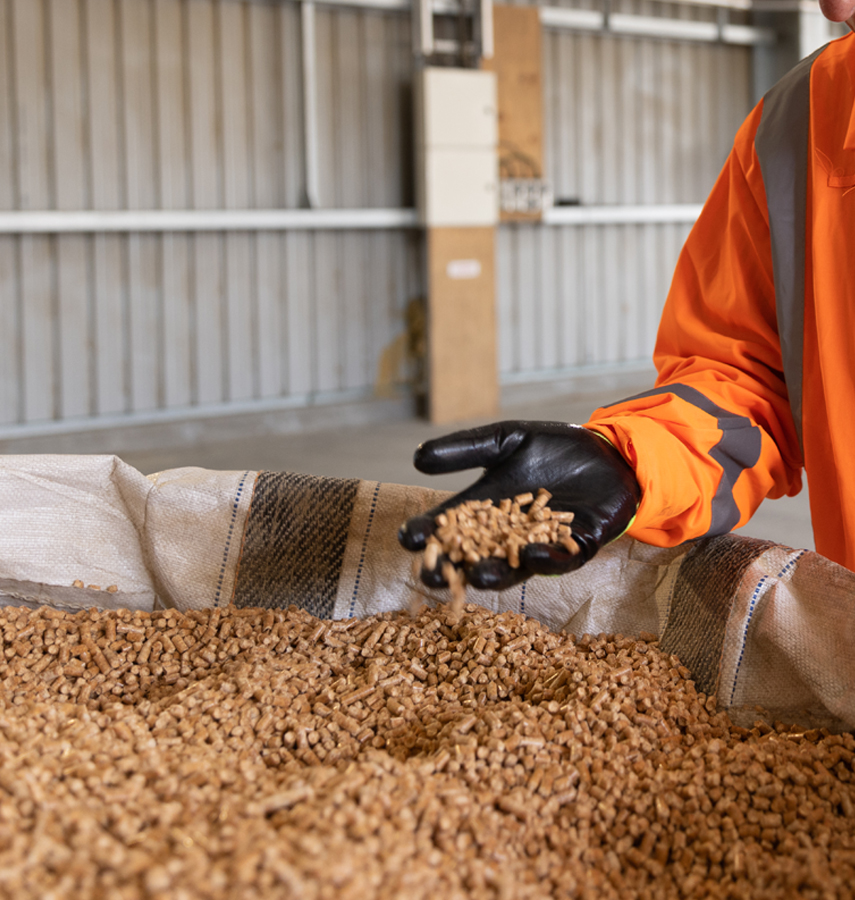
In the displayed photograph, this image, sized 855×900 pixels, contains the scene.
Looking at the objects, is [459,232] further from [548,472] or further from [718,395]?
[548,472]

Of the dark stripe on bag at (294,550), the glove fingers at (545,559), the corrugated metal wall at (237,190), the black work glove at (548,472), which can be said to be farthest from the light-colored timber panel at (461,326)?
the glove fingers at (545,559)

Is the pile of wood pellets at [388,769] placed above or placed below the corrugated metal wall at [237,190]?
below

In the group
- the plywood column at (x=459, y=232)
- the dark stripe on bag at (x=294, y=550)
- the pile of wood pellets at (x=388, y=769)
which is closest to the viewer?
the pile of wood pellets at (x=388, y=769)

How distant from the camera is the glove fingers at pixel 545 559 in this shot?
106cm

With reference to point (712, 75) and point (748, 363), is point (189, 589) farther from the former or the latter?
point (712, 75)

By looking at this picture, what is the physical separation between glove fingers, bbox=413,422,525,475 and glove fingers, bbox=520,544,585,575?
0.12 metres

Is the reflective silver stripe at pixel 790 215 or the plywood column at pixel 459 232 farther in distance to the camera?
the plywood column at pixel 459 232

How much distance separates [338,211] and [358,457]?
1.54 m

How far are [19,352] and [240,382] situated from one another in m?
1.19

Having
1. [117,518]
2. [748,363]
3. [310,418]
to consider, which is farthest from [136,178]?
[748,363]

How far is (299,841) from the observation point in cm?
82

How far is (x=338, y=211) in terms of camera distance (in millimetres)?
5496

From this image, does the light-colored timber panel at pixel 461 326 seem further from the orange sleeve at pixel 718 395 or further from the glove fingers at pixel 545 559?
the glove fingers at pixel 545 559

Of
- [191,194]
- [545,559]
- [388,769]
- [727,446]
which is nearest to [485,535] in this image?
[545,559]
